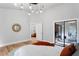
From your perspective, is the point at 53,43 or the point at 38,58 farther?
the point at 53,43

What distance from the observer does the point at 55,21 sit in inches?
66.1

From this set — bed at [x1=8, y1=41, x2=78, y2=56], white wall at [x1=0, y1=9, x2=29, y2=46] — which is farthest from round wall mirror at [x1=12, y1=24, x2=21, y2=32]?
bed at [x1=8, y1=41, x2=78, y2=56]

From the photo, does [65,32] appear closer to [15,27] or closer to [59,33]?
[59,33]

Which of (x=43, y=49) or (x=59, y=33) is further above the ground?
(x=59, y=33)

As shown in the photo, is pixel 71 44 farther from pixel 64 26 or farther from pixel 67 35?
pixel 64 26

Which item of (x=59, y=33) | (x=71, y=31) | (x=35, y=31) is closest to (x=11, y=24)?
(x=35, y=31)

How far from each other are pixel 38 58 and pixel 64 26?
814 mm

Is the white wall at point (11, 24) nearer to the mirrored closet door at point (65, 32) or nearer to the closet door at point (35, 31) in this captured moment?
the closet door at point (35, 31)

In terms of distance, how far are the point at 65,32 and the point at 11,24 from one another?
0.84m

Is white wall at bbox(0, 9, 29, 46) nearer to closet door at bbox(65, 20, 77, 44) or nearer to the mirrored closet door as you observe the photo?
the mirrored closet door

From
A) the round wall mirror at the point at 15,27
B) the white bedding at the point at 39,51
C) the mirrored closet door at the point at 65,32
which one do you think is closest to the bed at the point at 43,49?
the white bedding at the point at 39,51

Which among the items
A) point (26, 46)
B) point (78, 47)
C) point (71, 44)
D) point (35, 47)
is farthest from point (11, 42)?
point (78, 47)

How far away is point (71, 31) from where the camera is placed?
1.56 metres

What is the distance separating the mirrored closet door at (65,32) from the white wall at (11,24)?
1.60 feet
